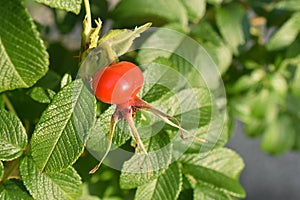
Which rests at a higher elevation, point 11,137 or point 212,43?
point 11,137

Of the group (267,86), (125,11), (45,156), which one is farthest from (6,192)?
(267,86)

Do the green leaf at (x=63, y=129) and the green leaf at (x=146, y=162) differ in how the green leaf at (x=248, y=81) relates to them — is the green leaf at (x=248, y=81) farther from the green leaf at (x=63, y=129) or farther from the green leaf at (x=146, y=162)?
the green leaf at (x=63, y=129)

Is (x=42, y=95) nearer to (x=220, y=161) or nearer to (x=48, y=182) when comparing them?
(x=48, y=182)

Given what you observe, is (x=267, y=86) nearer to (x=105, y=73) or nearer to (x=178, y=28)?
(x=178, y=28)

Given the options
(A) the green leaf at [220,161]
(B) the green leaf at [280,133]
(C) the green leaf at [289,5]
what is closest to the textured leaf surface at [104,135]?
(A) the green leaf at [220,161]

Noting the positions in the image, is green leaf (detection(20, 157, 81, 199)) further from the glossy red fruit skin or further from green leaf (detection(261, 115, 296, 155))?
green leaf (detection(261, 115, 296, 155))

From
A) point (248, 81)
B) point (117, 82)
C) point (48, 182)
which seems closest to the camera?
point (117, 82)

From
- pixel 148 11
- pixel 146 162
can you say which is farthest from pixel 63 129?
pixel 148 11
